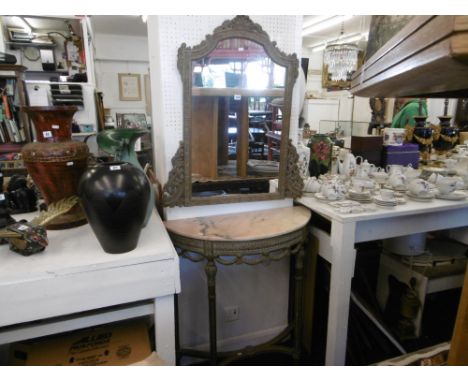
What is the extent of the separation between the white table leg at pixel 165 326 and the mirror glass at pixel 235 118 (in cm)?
52

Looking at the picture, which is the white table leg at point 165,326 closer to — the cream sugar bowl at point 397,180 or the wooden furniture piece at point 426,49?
the wooden furniture piece at point 426,49

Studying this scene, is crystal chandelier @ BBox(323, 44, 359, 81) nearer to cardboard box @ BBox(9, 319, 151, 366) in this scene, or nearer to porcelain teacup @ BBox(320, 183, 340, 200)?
porcelain teacup @ BBox(320, 183, 340, 200)

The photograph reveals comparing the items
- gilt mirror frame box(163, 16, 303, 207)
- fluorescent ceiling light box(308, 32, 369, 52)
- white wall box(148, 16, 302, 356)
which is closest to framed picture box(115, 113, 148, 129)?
white wall box(148, 16, 302, 356)

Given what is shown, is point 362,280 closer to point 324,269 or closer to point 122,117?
point 324,269

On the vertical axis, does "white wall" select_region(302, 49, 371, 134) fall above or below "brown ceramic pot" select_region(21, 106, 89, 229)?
above

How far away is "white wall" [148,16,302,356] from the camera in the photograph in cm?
131

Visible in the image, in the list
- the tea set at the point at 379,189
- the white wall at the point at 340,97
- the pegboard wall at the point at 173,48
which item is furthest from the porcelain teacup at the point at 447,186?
the white wall at the point at 340,97

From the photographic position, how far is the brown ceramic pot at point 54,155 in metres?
1.13

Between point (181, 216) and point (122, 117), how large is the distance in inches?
116

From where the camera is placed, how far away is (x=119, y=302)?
1007mm

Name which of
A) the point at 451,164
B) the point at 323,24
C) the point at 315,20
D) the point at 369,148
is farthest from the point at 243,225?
the point at 323,24
